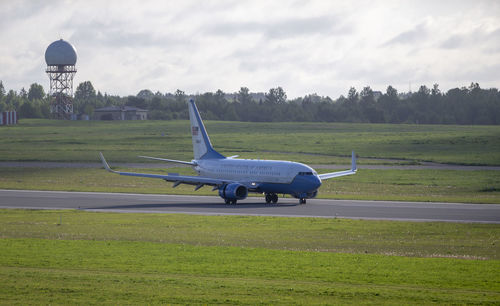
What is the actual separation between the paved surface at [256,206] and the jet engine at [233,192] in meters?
0.79

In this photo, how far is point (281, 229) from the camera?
45.1 meters

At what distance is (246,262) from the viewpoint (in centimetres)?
3125

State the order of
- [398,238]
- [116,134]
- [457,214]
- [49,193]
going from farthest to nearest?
[116,134], [49,193], [457,214], [398,238]

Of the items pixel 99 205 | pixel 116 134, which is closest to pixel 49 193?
pixel 99 205

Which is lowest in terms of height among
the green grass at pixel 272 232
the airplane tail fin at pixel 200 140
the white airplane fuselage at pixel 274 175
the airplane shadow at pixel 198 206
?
the airplane shadow at pixel 198 206

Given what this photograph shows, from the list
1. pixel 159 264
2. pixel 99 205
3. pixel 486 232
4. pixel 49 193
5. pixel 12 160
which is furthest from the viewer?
pixel 12 160

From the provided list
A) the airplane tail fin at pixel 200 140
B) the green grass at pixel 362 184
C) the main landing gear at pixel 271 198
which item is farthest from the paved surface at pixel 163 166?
the main landing gear at pixel 271 198

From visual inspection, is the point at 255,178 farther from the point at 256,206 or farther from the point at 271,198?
the point at 256,206

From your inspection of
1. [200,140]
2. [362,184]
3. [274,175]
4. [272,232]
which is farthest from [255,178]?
[362,184]

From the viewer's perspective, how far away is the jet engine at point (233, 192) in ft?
207

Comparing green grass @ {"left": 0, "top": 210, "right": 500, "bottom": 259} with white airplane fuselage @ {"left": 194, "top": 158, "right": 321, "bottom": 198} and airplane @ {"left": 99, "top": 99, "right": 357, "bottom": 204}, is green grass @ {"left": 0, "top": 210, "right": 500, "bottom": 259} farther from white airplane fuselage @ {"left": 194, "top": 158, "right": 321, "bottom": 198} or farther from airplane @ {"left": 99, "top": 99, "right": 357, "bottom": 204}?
white airplane fuselage @ {"left": 194, "top": 158, "right": 321, "bottom": 198}

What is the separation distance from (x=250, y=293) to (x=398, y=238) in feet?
60.9

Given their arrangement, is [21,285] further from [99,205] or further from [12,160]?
[12,160]

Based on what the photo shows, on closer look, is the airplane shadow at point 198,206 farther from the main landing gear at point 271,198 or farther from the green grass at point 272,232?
the green grass at point 272,232
